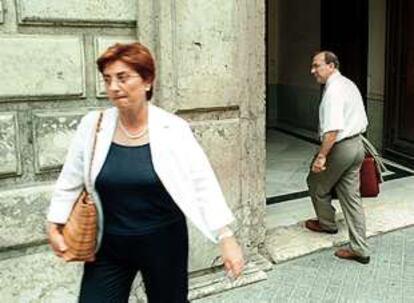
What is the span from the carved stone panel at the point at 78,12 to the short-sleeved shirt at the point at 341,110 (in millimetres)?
1568

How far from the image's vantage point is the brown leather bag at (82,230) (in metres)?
2.55

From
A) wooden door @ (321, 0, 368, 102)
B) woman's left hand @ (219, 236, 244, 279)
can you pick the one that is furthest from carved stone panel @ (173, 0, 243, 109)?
wooden door @ (321, 0, 368, 102)

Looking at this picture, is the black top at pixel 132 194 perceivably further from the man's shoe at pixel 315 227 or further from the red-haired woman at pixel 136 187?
the man's shoe at pixel 315 227

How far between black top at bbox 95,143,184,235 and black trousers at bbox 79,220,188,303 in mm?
47

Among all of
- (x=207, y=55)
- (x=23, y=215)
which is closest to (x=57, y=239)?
(x=23, y=215)

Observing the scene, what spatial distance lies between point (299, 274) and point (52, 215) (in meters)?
2.44

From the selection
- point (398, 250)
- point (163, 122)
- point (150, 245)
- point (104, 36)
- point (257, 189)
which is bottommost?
point (398, 250)

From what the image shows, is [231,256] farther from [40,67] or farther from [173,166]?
[40,67]

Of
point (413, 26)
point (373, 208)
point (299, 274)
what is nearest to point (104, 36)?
point (299, 274)

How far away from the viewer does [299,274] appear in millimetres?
4605

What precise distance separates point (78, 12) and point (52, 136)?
736mm

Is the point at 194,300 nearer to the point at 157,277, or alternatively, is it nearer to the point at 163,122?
the point at 157,277

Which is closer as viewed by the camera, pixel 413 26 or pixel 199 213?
pixel 199 213

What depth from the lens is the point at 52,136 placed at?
3654 mm
